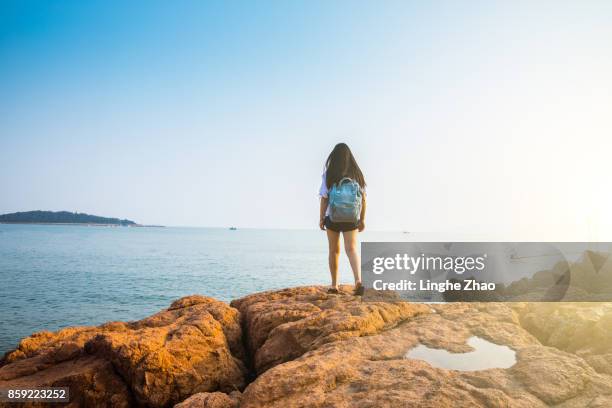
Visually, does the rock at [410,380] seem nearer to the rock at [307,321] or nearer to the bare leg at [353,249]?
the rock at [307,321]

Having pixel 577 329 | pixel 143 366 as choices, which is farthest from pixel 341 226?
pixel 143 366

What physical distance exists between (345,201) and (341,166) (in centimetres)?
65

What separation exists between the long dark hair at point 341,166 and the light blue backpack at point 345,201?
141 mm

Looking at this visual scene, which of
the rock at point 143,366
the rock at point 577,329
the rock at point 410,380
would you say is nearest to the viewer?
the rock at point 410,380

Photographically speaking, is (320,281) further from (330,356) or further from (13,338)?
(330,356)

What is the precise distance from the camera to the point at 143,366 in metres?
4.29

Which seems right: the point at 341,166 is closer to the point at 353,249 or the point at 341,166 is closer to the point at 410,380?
the point at 353,249

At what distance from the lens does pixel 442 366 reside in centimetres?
360

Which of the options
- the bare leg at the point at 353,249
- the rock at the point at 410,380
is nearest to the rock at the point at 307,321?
the rock at the point at 410,380

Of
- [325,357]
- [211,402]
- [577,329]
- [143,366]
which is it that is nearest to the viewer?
[211,402]

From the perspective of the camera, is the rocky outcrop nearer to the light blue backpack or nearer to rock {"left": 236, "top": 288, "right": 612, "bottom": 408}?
rock {"left": 236, "top": 288, "right": 612, "bottom": 408}

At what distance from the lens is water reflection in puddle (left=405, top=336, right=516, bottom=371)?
3.57m

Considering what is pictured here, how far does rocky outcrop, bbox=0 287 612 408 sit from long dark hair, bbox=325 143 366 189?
6.93 feet

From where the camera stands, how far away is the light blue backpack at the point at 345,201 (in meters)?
6.52
